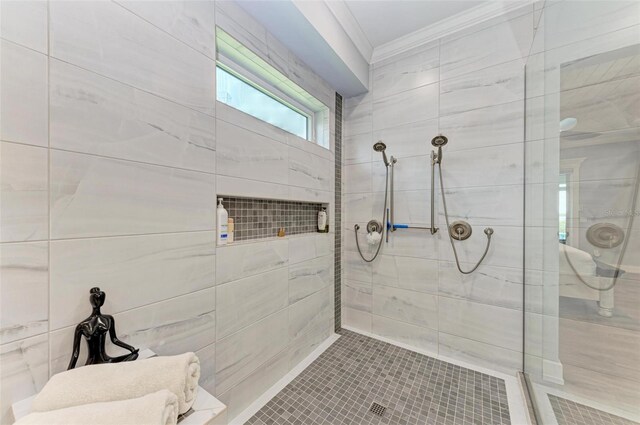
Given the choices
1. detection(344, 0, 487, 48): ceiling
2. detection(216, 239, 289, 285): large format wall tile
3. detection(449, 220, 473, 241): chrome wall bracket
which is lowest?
detection(216, 239, 289, 285): large format wall tile

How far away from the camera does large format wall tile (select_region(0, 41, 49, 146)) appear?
26.1 inches

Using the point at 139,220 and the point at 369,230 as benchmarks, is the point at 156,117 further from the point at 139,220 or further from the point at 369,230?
the point at 369,230

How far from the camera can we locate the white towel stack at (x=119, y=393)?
21.6 inches

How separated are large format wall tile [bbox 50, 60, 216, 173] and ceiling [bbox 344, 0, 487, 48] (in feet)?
4.47

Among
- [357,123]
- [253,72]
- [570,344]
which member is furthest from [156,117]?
[570,344]

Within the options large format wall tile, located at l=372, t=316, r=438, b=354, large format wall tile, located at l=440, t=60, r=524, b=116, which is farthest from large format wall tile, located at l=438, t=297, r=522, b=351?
large format wall tile, located at l=440, t=60, r=524, b=116

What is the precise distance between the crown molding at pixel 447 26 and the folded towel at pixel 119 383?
7.82ft

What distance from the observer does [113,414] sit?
55 cm

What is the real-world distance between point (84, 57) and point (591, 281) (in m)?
1.89

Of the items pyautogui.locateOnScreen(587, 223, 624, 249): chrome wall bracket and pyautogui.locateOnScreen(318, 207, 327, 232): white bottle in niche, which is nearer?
pyautogui.locateOnScreen(587, 223, 624, 249): chrome wall bracket

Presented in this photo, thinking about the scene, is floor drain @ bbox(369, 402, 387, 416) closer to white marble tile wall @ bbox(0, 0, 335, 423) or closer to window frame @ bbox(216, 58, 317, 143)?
white marble tile wall @ bbox(0, 0, 335, 423)

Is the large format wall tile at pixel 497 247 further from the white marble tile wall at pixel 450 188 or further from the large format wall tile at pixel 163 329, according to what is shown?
the large format wall tile at pixel 163 329

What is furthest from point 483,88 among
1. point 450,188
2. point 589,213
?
point 589,213

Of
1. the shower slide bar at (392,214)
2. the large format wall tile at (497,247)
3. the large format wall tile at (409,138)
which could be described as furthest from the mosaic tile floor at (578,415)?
the large format wall tile at (409,138)
